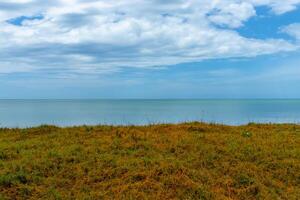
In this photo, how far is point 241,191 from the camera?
26.8 ft

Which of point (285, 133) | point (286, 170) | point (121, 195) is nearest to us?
point (121, 195)

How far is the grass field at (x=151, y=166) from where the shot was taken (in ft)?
26.4

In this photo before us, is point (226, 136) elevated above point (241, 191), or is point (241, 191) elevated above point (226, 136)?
point (226, 136)

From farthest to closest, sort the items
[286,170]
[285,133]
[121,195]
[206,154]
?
[285,133], [206,154], [286,170], [121,195]

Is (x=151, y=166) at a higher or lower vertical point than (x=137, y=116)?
higher

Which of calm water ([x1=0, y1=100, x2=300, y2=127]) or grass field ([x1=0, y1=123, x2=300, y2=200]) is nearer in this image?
grass field ([x1=0, y1=123, x2=300, y2=200])

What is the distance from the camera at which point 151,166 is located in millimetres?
9086

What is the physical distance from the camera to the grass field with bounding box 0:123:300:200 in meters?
8.05

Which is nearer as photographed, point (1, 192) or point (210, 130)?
point (1, 192)

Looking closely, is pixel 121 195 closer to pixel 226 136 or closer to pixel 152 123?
pixel 226 136

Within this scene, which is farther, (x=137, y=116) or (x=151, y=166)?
(x=137, y=116)

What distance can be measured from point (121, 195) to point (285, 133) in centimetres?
784

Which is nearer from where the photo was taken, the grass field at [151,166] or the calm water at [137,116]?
the grass field at [151,166]

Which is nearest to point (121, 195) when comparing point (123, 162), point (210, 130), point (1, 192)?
point (123, 162)
